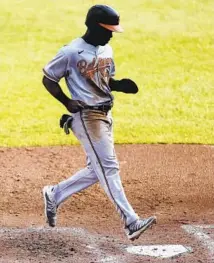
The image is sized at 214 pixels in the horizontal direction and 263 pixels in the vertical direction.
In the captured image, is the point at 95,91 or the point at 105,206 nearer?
the point at 95,91

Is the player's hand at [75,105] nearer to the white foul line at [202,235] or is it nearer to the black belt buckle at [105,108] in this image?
the black belt buckle at [105,108]

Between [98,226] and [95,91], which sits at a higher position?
[95,91]

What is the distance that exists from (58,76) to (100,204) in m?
1.90

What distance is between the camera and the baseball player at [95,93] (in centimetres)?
621

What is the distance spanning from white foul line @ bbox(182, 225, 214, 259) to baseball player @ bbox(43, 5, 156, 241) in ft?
2.00

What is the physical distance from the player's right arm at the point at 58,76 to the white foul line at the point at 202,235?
5.01 ft

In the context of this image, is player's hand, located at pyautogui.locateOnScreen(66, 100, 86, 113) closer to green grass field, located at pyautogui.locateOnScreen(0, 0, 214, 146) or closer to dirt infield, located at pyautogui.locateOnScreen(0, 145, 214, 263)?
dirt infield, located at pyautogui.locateOnScreen(0, 145, 214, 263)

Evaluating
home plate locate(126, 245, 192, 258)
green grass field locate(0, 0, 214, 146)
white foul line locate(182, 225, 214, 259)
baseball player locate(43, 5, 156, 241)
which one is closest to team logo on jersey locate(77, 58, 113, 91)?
baseball player locate(43, 5, 156, 241)

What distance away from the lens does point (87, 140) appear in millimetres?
6336

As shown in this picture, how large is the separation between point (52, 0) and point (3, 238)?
1233cm

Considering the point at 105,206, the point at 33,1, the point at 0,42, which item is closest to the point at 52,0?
the point at 33,1

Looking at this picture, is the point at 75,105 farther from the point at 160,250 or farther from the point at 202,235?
the point at 202,235

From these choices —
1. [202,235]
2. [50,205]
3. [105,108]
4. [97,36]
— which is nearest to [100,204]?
[50,205]

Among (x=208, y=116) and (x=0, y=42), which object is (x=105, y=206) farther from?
(x=0, y=42)
